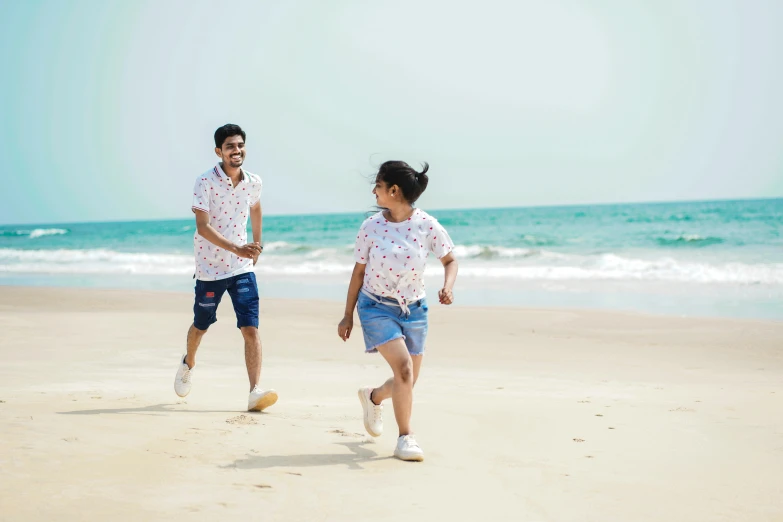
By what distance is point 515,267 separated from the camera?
2300cm

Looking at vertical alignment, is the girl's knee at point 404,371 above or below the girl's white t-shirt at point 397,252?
below

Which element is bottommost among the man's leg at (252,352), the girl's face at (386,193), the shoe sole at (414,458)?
the shoe sole at (414,458)

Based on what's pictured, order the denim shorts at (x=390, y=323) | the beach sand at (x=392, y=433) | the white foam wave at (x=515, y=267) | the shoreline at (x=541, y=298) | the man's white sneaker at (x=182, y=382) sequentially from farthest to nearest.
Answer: the white foam wave at (x=515, y=267)
the shoreline at (x=541, y=298)
the man's white sneaker at (x=182, y=382)
the denim shorts at (x=390, y=323)
the beach sand at (x=392, y=433)

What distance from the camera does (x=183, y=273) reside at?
941 inches

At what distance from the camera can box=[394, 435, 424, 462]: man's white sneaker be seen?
12.9 ft

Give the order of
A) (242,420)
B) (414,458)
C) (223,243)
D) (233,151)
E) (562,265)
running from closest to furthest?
(414,458) < (242,420) < (223,243) < (233,151) < (562,265)

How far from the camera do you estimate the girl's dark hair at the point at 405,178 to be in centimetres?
406

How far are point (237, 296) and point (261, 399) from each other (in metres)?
0.71

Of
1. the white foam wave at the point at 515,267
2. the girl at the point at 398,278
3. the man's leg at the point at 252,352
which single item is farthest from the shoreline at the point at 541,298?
the girl at the point at 398,278

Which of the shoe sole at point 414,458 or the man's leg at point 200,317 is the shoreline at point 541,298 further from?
the shoe sole at point 414,458

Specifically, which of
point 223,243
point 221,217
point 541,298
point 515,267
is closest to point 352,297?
point 223,243

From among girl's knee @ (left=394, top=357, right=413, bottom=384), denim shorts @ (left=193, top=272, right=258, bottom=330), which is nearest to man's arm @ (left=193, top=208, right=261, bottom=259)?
denim shorts @ (left=193, top=272, right=258, bottom=330)

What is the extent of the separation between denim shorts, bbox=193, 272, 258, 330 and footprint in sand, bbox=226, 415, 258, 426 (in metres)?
0.65

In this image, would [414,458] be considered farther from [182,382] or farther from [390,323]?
[182,382]
